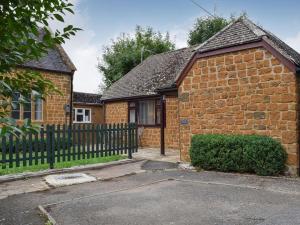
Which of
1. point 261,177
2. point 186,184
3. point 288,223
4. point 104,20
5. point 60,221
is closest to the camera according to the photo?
point 288,223

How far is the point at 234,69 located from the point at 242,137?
237cm

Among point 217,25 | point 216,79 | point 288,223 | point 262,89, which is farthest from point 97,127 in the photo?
point 217,25

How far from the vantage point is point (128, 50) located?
1276 inches

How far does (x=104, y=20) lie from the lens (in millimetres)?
11211

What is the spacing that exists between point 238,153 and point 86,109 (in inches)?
632

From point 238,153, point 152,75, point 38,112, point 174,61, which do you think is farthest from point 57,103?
point 238,153

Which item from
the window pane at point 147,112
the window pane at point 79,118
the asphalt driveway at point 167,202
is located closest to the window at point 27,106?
the asphalt driveway at point 167,202

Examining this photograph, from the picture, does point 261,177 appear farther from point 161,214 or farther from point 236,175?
point 161,214

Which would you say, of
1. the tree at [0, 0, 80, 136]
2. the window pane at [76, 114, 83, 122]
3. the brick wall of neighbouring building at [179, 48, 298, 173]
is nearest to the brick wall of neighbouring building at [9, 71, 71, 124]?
the window pane at [76, 114, 83, 122]

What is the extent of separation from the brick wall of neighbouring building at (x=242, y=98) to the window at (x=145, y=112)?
5.46 m

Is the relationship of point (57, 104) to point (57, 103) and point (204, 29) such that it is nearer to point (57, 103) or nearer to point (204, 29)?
point (57, 103)

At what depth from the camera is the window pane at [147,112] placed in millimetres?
17763

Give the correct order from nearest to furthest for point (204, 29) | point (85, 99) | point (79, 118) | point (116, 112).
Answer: point (116, 112) < point (79, 118) < point (85, 99) < point (204, 29)

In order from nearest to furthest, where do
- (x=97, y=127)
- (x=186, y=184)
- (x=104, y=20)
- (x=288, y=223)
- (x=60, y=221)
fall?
(x=288, y=223), (x=60, y=221), (x=186, y=184), (x=104, y=20), (x=97, y=127)
